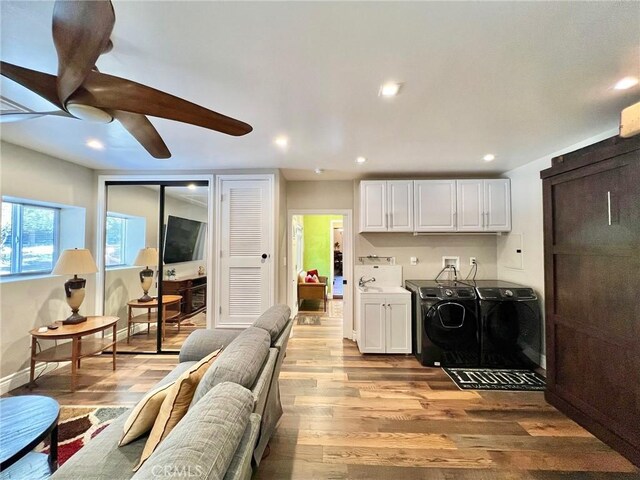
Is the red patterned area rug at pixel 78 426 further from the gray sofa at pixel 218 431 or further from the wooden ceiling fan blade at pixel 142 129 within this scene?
the wooden ceiling fan blade at pixel 142 129

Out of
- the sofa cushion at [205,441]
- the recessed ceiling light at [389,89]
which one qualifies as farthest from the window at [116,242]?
the recessed ceiling light at [389,89]

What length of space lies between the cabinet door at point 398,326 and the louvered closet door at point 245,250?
1615mm

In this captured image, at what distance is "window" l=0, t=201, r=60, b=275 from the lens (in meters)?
2.81

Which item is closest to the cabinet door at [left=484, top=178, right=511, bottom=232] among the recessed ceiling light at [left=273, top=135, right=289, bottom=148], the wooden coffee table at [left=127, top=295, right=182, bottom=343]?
the recessed ceiling light at [left=273, top=135, right=289, bottom=148]

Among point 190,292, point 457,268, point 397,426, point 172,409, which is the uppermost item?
point 457,268

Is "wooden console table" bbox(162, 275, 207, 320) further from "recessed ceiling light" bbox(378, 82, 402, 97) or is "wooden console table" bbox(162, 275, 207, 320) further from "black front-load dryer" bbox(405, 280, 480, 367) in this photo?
"recessed ceiling light" bbox(378, 82, 402, 97)

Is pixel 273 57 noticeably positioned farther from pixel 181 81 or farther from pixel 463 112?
pixel 463 112

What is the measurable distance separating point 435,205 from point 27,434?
13.7 feet

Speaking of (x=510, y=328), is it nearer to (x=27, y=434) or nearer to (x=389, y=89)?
(x=389, y=89)

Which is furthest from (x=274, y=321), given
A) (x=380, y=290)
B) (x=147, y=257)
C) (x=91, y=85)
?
(x=147, y=257)

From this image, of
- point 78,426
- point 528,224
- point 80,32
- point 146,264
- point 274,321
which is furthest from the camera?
point 146,264

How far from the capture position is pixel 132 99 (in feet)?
→ 3.90

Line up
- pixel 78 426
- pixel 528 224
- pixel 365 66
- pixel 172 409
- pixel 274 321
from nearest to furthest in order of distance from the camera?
pixel 172 409 < pixel 365 66 < pixel 274 321 < pixel 78 426 < pixel 528 224

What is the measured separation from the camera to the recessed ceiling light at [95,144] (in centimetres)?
266
